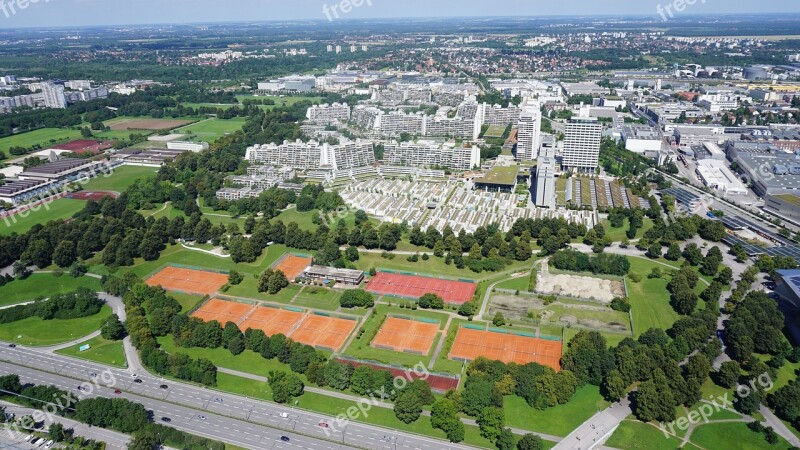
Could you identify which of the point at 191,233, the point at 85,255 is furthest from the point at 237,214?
the point at 85,255

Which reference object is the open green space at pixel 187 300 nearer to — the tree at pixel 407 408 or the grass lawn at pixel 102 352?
the grass lawn at pixel 102 352

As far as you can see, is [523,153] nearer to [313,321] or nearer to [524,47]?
[313,321]

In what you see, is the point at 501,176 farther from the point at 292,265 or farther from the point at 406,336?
the point at 406,336

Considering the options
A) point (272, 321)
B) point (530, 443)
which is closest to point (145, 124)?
point (272, 321)

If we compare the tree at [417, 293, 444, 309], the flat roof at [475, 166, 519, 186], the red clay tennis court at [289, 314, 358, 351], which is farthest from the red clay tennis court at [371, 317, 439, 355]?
the flat roof at [475, 166, 519, 186]

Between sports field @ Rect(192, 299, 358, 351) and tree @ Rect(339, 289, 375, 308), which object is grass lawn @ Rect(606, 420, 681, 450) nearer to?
→ sports field @ Rect(192, 299, 358, 351)
